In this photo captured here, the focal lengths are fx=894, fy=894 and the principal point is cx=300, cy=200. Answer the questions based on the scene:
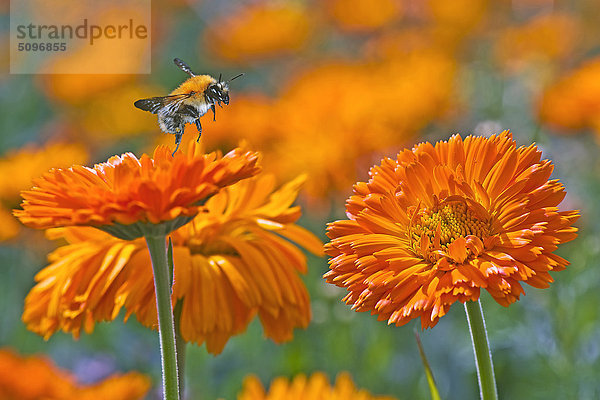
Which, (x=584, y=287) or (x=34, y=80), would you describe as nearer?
(x=584, y=287)

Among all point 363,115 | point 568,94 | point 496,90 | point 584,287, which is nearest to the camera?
point 584,287

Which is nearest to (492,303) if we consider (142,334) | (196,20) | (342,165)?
(342,165)

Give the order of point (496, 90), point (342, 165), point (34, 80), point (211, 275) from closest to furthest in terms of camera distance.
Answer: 1. point (211, 275)
2. point (342, 165)
3. point (496, 90)
4. point (34, 80)

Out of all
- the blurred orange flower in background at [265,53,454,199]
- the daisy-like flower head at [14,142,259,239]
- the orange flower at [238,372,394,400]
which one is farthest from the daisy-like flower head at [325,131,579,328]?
the blurred orange flower in background at [265,53,454,199]

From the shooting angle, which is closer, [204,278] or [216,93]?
[204,278]

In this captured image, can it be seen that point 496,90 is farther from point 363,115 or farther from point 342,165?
point 342,165

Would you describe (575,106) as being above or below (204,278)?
above

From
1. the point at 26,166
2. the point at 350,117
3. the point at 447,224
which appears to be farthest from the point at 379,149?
the point at 447,224

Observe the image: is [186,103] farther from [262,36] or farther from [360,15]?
[262,36]
